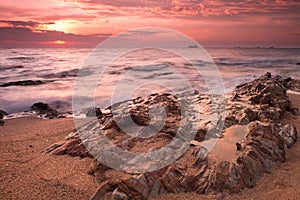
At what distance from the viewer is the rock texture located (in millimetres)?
3895

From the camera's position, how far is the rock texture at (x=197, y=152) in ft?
12.8

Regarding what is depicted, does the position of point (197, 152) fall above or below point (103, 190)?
above

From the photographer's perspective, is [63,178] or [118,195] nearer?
[118,195]

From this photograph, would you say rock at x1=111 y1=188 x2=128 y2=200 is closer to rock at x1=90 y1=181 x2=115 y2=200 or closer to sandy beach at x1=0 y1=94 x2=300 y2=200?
rock at x1=90 y1=181 x2=115 y2=200

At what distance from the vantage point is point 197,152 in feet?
15.1

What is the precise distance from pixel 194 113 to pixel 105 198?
287 cm

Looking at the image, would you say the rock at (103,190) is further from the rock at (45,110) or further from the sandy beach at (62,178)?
the rock at (45,110)

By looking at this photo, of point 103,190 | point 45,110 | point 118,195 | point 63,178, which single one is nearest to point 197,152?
point 118,195

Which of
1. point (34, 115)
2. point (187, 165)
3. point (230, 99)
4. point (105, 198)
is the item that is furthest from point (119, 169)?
point (34, 115)

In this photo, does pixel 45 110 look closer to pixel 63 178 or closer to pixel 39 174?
pixel 39 174

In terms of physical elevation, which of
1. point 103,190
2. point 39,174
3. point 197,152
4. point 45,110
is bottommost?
point 45,110

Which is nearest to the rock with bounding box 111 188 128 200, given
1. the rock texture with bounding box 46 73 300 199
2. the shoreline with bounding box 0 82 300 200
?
the rock texture with bounding box 46 73 300 199

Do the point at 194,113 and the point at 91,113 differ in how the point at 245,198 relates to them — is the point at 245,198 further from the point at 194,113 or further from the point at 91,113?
the point at 91,113

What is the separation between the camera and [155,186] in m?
3.87
